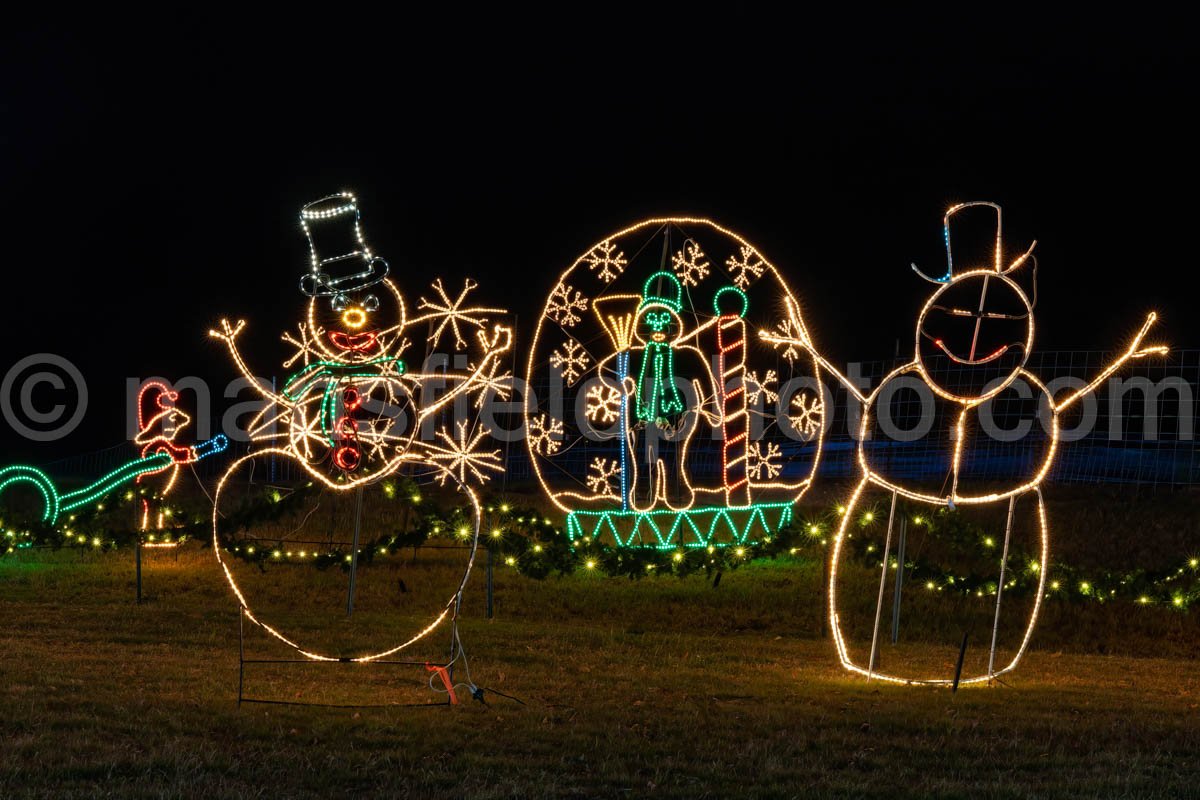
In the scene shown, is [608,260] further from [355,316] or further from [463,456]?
[355,316]

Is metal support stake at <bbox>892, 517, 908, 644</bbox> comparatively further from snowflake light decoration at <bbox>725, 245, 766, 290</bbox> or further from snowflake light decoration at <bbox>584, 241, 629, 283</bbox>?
snowflake light decoration at <bbox>584, 241, 629, 283</bbox>

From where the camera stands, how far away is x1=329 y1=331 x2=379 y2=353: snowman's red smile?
8.70 metres

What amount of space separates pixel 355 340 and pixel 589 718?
2.94 m

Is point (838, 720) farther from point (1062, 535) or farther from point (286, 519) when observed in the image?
point (286, 519)

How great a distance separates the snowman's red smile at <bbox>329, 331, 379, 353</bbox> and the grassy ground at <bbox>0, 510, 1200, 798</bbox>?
2.04 m

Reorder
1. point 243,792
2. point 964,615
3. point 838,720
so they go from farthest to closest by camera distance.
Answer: point 964,615 < point 838,720 < point 243,792

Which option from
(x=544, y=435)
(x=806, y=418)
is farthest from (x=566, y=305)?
(x=806, y=418)

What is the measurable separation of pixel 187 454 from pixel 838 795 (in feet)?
34.6

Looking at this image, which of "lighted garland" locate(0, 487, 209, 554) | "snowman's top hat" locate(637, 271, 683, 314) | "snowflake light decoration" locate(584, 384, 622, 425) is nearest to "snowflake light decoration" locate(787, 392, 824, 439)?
"snowman's top hat" locate(637, 271, 683, 314)

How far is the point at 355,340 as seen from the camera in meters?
8.71

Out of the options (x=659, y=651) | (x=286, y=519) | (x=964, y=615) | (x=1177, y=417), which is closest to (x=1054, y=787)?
(x=659, y=651)

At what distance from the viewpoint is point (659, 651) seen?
9.91 m

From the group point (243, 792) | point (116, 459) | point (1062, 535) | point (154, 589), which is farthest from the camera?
point (116, 459)

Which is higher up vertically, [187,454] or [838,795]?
[187,454]
